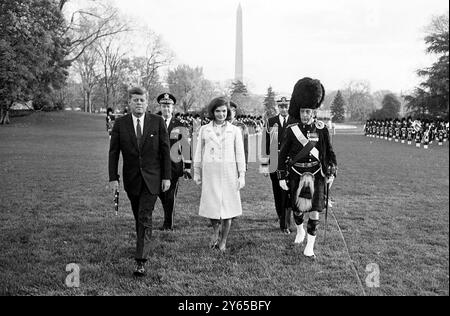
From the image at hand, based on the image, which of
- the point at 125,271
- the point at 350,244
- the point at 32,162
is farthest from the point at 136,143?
the point at 32,162

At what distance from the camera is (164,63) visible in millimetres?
40781

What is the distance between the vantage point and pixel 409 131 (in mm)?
29375

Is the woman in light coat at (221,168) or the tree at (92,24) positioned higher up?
the tree at (92,24)

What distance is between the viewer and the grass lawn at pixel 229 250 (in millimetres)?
4414

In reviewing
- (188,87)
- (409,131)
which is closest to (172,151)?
(409,131)

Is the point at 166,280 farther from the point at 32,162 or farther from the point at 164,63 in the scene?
the point at 164,63

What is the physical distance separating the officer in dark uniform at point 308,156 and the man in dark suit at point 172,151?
2.01 metres

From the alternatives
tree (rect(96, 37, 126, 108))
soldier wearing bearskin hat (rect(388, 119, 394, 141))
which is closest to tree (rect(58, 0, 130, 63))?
tree (rect(96, 37, 126, 108))

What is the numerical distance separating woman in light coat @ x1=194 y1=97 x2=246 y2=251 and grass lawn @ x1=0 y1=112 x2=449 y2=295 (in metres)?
0.54

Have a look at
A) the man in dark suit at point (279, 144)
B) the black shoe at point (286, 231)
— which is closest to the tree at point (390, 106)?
the man in dark suit at point (279, 144)

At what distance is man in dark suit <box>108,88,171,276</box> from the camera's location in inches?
194

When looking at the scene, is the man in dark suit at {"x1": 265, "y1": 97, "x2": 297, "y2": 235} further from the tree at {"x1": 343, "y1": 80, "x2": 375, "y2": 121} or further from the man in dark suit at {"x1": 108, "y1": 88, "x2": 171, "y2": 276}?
the tree at {"x1": 343, "y1": 80, "x2": 375, "y2": 121}

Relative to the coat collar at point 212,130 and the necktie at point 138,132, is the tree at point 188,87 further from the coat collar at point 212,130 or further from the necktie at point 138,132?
the necktie at point 138,132

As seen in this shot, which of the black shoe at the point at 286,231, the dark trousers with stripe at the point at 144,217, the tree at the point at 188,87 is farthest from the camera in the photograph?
the tree at the point at 188,87
